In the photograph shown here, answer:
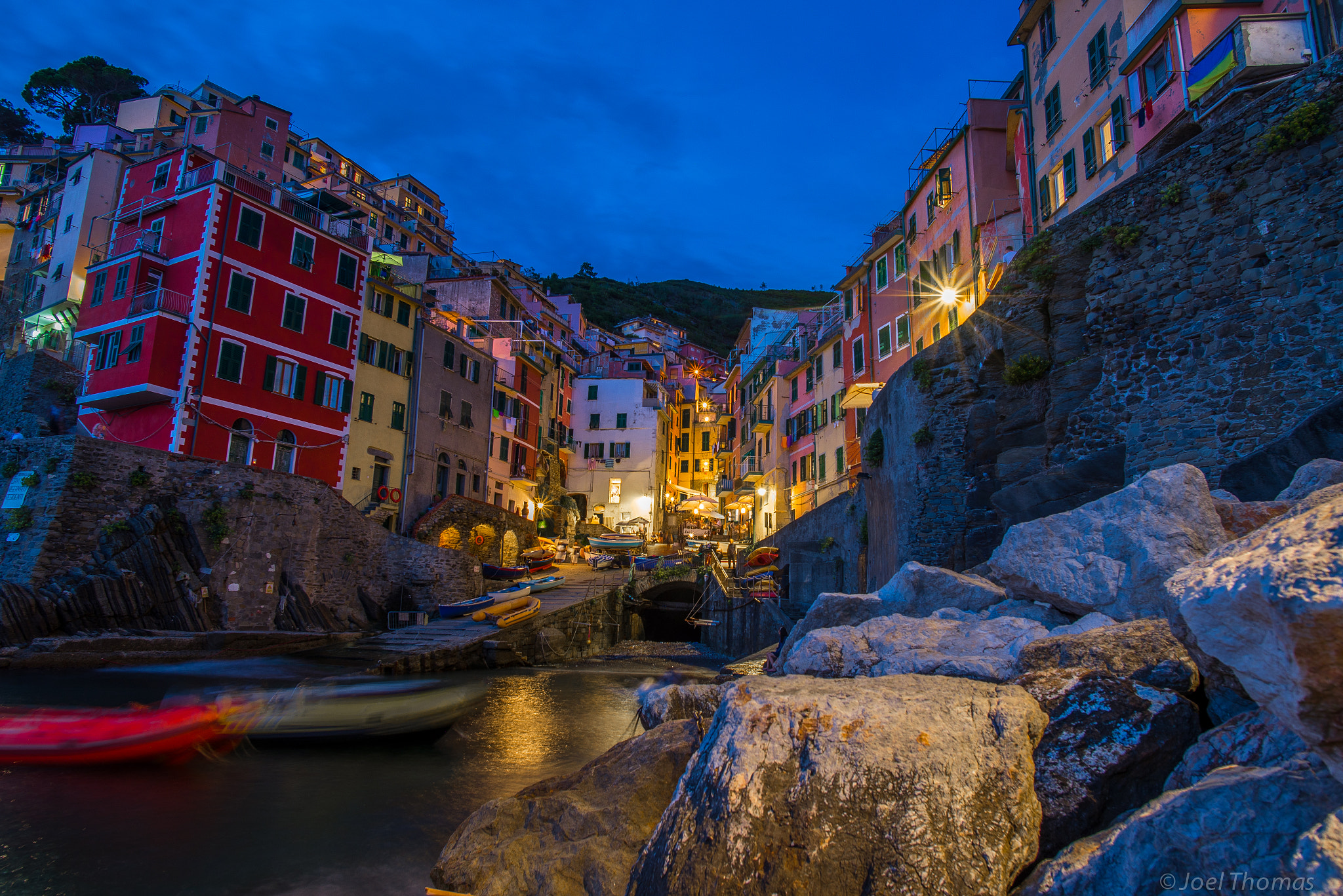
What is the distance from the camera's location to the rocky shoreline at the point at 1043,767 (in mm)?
2861

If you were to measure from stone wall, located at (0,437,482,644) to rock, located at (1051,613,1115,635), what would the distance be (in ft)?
80.4

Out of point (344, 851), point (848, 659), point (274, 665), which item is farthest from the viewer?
point (274, 665)

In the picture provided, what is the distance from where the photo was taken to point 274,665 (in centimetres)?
2077

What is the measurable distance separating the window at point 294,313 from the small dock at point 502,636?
45.3ft

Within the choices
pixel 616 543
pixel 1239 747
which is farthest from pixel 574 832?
pixel 616 543

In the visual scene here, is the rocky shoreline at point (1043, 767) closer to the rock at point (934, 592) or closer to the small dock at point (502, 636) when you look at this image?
the rock at point (934, 592)

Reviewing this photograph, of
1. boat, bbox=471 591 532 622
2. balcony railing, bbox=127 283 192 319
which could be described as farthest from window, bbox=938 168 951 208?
balcony railing, bbox=127 283 192 319

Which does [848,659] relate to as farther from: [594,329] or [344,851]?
[594,329]

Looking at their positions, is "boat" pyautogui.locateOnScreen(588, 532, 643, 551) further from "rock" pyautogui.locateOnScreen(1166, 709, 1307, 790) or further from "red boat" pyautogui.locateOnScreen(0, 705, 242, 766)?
"rock" pyautogui.locateOnScreen(1166, 709, 1307, 790)

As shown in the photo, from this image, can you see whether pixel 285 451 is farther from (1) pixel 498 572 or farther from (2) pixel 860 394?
(2) pixel 860 394

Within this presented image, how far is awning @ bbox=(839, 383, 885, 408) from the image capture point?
28.9 m

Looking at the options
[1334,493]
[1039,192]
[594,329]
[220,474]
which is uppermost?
[594,329]

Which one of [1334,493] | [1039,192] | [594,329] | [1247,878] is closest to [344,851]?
[1247,878]

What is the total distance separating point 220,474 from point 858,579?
849 inches
